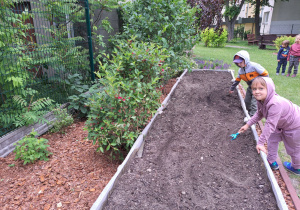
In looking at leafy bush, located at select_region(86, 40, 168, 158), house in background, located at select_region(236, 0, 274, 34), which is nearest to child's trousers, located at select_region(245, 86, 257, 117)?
leafy bush, located at select_region(86, 40, 168, 158)

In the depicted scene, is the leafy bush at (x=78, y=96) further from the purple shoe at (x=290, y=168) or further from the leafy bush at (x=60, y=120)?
the purple shoe at (x=290, y=168)

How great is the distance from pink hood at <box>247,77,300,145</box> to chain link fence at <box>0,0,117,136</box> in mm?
3546

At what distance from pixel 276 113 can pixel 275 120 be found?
86mm

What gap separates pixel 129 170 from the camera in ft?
8.85

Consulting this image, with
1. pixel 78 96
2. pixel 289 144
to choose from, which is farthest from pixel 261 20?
pixel 78 96

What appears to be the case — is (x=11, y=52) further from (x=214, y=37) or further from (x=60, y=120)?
(x=214, y=37)

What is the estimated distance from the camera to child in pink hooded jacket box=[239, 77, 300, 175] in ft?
8.29

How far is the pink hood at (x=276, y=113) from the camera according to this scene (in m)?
2.51

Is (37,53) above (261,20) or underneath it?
underneath

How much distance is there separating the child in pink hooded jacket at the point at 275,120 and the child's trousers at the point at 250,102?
1776mm

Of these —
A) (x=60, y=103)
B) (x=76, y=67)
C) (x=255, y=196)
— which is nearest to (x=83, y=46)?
(x=76, y=67)

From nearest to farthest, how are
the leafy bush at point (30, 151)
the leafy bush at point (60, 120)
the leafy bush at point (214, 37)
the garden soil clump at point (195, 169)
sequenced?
the garden soil clump at point (195, 169), the leafy bush at point (30, 151), the leafy bush at point (60, 120), the leafy bush at point (214, 37)

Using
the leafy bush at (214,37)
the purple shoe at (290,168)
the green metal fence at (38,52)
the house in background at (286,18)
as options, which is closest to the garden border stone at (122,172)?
the purple shoe at (290,168)

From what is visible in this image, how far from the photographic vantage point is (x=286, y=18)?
22766mm
